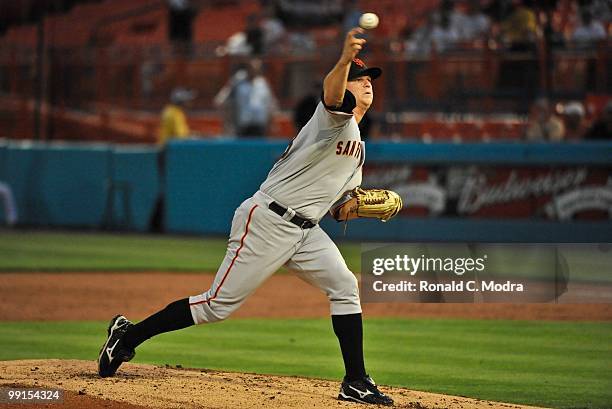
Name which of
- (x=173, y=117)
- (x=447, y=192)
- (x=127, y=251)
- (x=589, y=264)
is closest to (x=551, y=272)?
(x=589, y=264)

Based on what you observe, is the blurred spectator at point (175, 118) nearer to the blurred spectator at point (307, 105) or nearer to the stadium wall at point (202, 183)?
the stadium wall at point (202, 183)

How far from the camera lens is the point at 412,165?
16.8 metres

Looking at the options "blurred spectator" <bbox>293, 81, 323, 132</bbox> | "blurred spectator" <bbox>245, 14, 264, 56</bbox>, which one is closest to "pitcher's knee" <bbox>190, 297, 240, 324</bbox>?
"blurred spectator" <bbox>293, 81, 323, 132</bbox>

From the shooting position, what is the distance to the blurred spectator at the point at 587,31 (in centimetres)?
1562

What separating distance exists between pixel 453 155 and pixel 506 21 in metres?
2.10

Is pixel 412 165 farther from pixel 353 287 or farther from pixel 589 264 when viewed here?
pixel 353 287

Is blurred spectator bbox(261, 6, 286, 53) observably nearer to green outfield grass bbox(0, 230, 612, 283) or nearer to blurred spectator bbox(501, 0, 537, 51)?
green outfield grass bbox(0, 230, 612, 283)

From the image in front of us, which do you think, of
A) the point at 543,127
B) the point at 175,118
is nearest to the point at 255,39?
the point at 175,118

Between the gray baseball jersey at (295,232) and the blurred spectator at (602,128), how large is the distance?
10.1 meters
